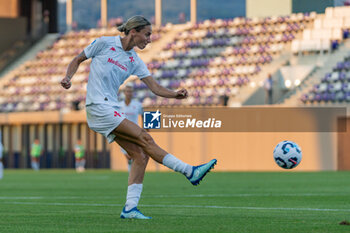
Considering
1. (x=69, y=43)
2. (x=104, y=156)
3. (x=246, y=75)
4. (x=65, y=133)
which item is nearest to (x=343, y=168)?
(x=246, y=75)

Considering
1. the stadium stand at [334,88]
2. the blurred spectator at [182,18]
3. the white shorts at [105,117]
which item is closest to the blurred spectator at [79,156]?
the blurred spectator at [182,18]

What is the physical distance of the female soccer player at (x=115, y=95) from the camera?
8.16 meters

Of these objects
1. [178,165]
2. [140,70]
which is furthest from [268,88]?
[178,165]

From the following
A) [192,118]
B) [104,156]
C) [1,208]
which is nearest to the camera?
[1,208]

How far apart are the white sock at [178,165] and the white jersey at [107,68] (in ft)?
2.79

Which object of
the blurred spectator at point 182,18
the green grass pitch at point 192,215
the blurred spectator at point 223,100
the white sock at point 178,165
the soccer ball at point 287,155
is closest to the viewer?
the green grass pitch at point 192,215

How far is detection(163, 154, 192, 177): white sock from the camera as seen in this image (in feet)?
25.6

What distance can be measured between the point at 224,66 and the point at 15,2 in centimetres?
1666

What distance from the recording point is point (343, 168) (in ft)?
106

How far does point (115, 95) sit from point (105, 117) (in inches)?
13.2

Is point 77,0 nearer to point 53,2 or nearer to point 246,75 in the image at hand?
point 53,2

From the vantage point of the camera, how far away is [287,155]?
11.5 m

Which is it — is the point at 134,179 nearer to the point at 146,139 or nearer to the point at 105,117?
the point at 146,139

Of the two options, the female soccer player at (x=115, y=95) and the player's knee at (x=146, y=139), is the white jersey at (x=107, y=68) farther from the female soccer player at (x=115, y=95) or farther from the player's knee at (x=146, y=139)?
the player's knee at (x=146, y=139)
